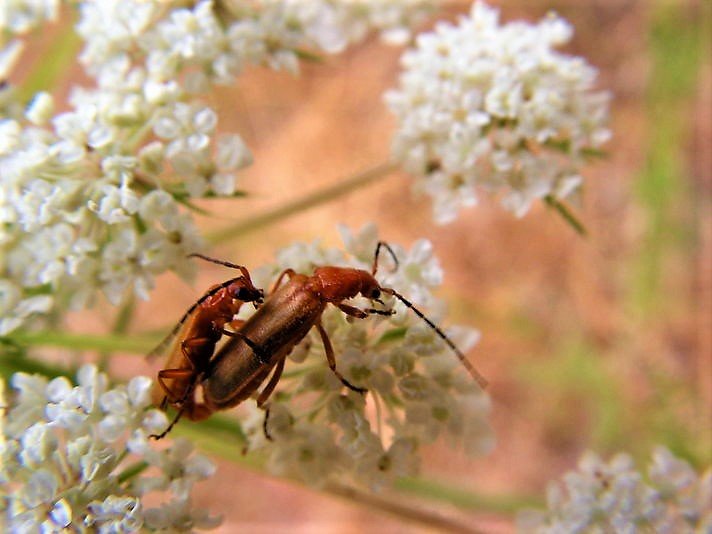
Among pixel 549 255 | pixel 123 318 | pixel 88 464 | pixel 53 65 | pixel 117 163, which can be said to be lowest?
pixel 88 464

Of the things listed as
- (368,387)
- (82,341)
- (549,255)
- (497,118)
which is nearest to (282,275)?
(368,387)

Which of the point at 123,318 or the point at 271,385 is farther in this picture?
the point at 123,318

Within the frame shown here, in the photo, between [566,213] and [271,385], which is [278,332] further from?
[566,213]

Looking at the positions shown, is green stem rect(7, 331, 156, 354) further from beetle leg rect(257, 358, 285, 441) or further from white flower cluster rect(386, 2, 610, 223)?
white flower cluster rect(386, 2, 610, 223)

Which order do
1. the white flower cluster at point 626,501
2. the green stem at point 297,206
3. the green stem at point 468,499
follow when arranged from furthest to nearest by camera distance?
the green stem at point 468,499 → the green stem at point 297,206 → the white flower cluster at point 626,501

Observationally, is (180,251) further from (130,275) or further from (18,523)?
(18,523)

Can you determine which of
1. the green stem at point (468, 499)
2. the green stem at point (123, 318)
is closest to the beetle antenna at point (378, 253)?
the green stem at point (123, 318)

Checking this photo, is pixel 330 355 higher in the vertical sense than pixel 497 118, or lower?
lower

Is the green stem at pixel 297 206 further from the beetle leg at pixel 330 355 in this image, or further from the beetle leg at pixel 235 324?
the beetle leg at pixel 330 355
